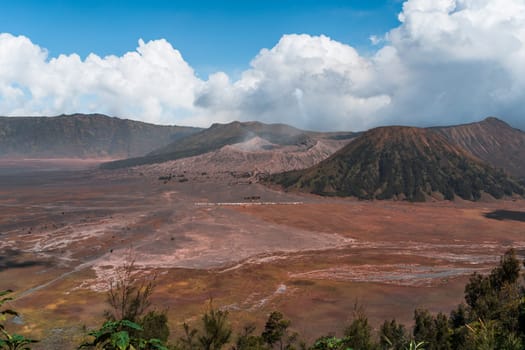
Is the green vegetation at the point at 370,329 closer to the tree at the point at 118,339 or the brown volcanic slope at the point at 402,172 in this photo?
the tree at the point at 118,339

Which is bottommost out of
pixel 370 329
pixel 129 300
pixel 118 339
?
pixel 370 329

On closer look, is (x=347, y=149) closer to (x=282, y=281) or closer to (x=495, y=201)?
(x=495, y=201)

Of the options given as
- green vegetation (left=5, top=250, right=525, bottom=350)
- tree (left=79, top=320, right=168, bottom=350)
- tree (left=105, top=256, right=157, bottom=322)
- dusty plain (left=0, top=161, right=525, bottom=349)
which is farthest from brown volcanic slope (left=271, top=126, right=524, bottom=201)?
tree (left=79, top=320, right=168, bottom=350)

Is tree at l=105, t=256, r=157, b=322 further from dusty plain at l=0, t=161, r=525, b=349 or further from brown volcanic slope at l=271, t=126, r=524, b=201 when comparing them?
brown volcanic slope at l=271, t=126, r=524, b=201

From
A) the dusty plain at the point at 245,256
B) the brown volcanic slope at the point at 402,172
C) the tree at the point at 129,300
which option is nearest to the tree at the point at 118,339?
the tree at the point at 129,300

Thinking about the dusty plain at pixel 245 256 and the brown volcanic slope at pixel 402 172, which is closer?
the dusty plain at pixel 245 256

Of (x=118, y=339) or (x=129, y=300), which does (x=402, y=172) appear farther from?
(x=118, y=339)

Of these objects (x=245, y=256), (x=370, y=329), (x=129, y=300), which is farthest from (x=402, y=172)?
(x=129, y=300)
